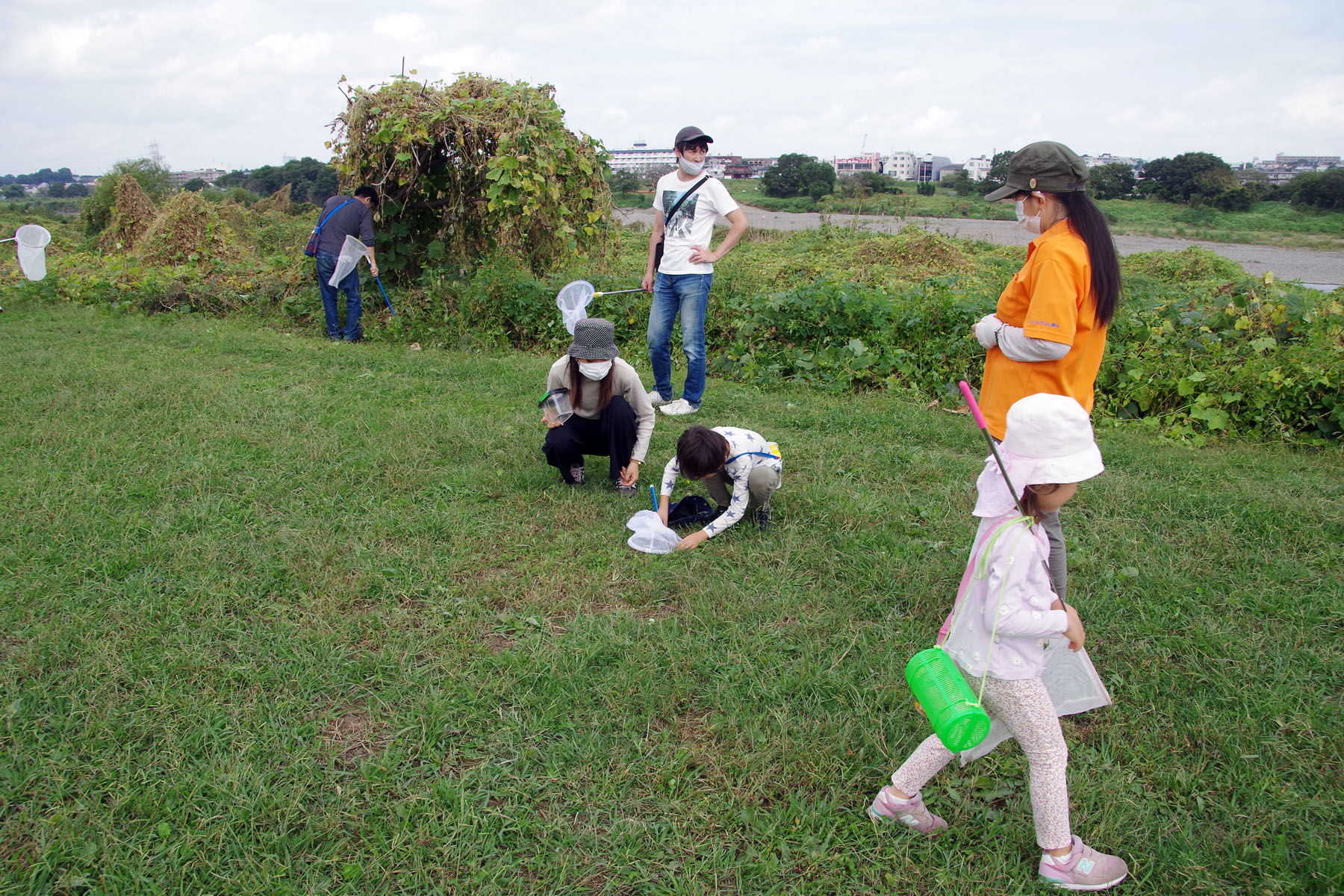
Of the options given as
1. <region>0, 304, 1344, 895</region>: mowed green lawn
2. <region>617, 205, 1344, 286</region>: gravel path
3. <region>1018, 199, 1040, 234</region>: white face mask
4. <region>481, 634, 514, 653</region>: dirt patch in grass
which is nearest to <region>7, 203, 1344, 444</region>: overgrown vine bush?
<region>0, 304, 1344, 895</region>: mowed green lawn

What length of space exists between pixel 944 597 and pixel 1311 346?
13.0 feet

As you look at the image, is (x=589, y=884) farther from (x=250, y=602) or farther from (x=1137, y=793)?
(x=250, y=602)

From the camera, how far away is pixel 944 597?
10.6ft

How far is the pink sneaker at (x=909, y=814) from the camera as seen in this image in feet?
7.12

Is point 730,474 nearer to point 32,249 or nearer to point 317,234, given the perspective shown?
point 317,234

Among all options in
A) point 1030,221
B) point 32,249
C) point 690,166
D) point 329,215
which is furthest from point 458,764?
point 32,249

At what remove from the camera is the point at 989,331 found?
2645 millimetres

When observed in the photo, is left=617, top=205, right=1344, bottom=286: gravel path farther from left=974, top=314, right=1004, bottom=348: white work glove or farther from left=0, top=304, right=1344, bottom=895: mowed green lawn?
left=974, top=314, right=1004, bottom=348: white work glove

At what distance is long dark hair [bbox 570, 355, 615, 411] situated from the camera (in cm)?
397

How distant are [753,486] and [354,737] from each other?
195 cm

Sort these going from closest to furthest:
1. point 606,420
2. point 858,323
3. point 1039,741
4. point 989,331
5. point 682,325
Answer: point 1039,741 < point 989,331 < point 606,420 < point 682,325 < point 858,323

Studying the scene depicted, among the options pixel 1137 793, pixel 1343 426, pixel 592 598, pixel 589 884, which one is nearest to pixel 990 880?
pixel 1137 793

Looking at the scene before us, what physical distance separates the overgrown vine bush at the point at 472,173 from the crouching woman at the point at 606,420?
432cm

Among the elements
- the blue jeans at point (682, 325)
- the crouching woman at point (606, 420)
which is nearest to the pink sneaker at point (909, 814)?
the crouching woman at point (606, 420)
